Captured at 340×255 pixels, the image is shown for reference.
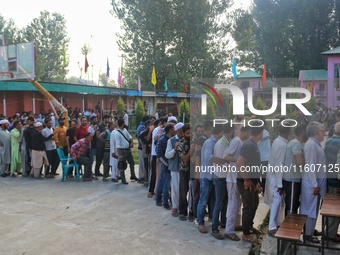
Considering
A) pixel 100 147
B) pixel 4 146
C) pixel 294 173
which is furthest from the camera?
pixel 4 146

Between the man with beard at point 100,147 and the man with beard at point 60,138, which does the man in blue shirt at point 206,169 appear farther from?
the man with beard at point 60,138

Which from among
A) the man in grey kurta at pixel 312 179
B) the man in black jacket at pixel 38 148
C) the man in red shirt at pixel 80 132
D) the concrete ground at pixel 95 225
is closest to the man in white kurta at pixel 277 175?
the man in grey kurta at pixel 312 179

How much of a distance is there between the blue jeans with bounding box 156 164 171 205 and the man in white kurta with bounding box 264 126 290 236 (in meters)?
2.03

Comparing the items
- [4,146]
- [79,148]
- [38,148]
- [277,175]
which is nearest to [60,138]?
[38,148]

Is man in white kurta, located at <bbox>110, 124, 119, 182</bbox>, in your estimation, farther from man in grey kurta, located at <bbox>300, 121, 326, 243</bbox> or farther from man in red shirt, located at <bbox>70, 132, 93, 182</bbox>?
man in grey kurta, located at <bbox>300, 121, 326, 243</bbox>

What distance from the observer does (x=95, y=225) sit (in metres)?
5.68

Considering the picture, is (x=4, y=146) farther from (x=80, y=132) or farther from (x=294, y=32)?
(x=294, y=32)

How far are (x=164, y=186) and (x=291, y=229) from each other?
2855 millimetres

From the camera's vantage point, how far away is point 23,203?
7.02 m

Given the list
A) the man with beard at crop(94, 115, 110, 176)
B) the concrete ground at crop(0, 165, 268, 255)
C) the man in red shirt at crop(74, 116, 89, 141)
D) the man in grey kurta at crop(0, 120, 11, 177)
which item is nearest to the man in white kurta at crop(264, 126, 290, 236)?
the concrete ground at crop(0, 165, 268, 255)

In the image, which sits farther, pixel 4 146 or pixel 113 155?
pixel 4 146

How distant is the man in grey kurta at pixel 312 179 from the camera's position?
4.68 metres

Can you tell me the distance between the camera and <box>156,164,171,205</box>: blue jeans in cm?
643

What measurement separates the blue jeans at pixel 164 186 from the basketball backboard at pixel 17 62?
9.18 meters
